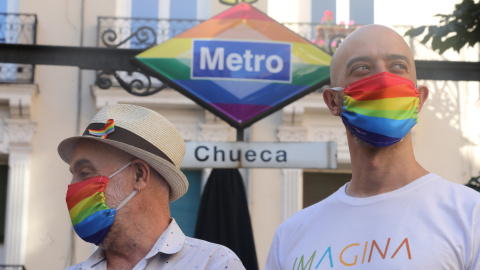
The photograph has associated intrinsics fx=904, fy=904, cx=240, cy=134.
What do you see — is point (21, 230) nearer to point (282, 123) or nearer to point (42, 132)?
point (42, 132)

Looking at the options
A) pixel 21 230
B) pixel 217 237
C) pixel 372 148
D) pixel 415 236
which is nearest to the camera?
pixel 415 236

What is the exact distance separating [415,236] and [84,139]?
1.24m

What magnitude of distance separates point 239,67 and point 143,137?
260 centimetres

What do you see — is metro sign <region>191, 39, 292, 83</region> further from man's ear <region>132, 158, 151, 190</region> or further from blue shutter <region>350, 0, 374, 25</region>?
blue shutter <region>350, 0, 374, 25</region>

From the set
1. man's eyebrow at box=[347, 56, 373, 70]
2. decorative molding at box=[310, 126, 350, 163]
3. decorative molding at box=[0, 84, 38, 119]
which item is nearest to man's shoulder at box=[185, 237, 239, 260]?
man's eyebrow at box=[347, 56, 373, 70]

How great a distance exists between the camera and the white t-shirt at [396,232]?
2465mm

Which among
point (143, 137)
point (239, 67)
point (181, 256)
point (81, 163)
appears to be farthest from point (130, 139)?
point (239, 67)

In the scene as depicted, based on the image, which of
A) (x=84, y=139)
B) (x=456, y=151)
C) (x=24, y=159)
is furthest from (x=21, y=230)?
(x=84, y=139)

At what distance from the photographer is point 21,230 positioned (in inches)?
600

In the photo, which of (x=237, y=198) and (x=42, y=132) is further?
(x=42, y=132)

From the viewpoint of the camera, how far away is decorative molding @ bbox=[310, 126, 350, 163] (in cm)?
1549

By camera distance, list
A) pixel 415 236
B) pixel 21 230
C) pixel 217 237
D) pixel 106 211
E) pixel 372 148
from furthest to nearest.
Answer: pixel 21 230, pixel 217 237, pixel 106 211, pixel 372 148, pixel 415 236

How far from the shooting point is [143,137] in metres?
3.11

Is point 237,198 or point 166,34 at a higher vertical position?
point 166,34
